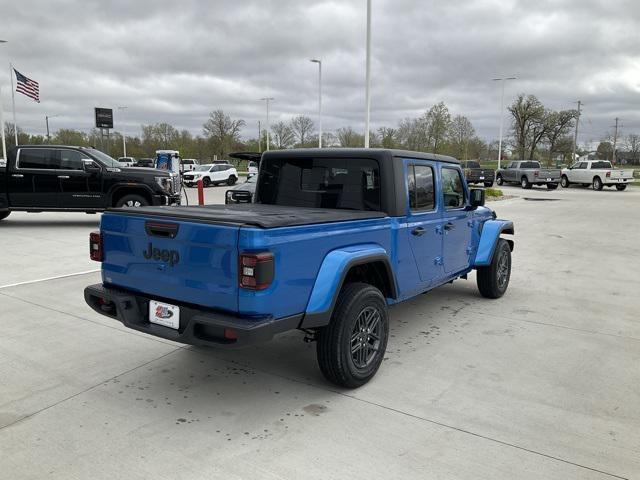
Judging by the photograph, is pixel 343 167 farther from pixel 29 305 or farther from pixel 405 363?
pixel 29 305

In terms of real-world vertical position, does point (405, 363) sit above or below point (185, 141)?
below

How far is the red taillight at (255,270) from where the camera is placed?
295 centimetres

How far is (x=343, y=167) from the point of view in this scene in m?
4.52

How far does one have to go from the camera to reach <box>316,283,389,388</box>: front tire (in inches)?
140

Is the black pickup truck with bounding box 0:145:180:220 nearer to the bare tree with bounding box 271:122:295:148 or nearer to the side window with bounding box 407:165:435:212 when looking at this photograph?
the side window with bounding box 407:165:435:212

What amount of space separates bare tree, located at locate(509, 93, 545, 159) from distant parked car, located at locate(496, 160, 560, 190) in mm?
31269

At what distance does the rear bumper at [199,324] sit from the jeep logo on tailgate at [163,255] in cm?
30

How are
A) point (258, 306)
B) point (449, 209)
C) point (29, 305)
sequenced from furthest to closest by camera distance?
point (29, 305) → point (449, 209) → point (258, 306)

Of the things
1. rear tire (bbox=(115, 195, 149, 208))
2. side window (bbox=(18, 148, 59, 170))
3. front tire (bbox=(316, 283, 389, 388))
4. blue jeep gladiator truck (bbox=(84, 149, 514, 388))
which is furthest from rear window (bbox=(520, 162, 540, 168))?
front tire (bbox=(316, 283, 389, 388))

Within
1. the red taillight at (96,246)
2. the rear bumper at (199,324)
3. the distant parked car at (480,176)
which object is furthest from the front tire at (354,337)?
the distant parked car at (480,176)

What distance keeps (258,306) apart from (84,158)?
34.5 feet

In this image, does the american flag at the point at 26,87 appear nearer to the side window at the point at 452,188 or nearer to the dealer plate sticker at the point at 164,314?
the side window at the point at 452,188

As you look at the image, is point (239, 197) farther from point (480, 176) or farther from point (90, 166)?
point (480, 176)

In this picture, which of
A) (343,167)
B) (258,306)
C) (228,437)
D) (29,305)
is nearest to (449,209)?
(343,167)
